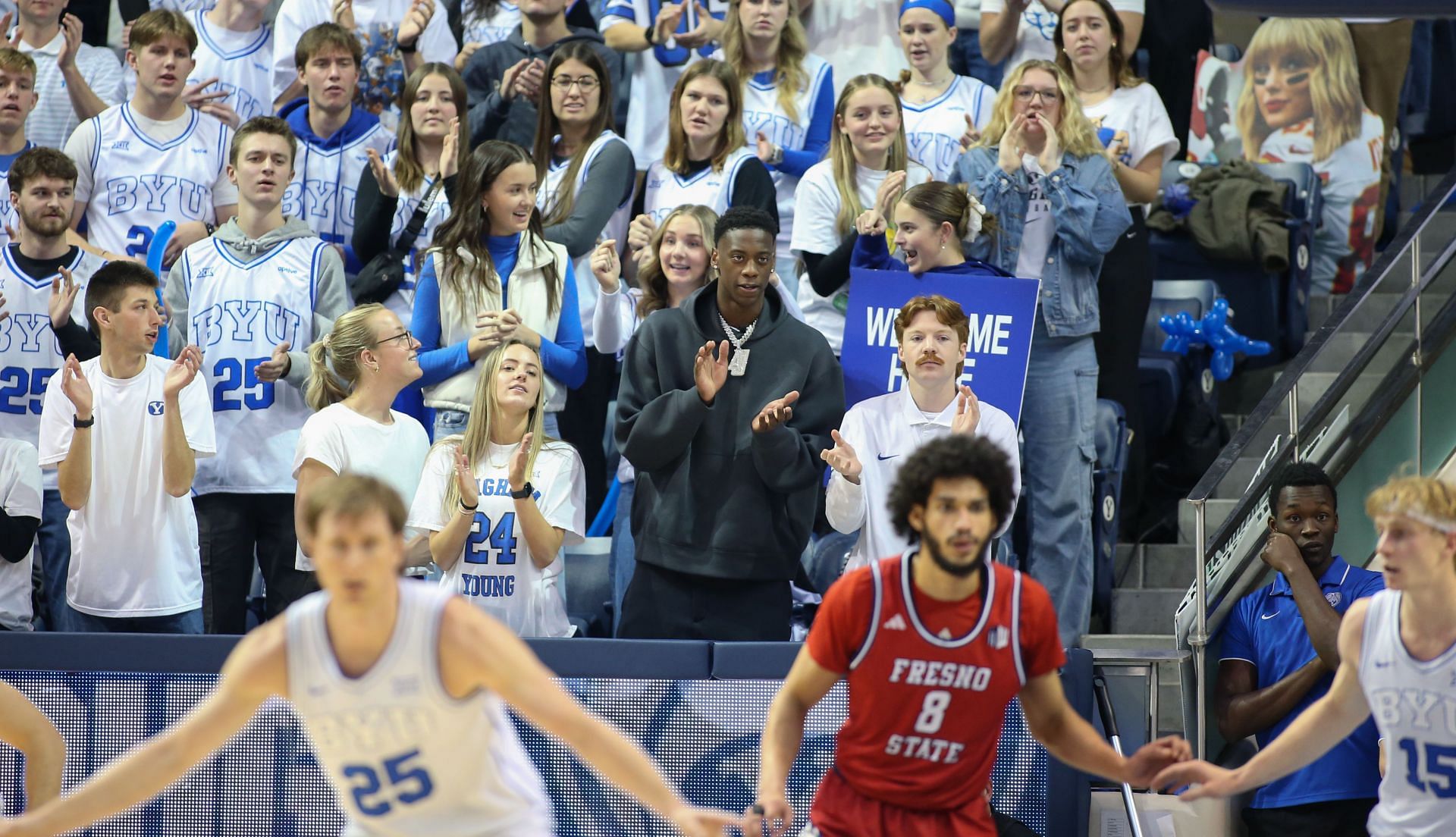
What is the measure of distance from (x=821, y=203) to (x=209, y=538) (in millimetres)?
3181

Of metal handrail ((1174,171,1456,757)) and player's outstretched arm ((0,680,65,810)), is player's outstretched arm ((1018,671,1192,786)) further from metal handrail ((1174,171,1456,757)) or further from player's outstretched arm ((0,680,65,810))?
player's outstretched arm ((0,680,65,810))

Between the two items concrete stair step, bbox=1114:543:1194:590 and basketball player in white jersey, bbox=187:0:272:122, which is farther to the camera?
basketball player in white jersey, bbox=187:0:272:122

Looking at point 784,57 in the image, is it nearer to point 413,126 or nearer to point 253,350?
point 413,126

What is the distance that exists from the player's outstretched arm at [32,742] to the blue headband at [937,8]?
5.63 meters

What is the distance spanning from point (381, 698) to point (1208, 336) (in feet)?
20.5

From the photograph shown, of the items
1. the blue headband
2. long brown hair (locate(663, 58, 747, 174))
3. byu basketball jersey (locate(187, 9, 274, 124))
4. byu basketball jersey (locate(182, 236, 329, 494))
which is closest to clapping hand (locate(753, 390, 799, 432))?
long brown hair (locate(663, 58, 747, 174))

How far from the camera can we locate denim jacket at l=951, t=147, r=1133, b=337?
8.12m

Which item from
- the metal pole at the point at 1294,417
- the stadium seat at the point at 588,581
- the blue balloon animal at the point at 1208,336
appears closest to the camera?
the metal pole at the point at 1294,417

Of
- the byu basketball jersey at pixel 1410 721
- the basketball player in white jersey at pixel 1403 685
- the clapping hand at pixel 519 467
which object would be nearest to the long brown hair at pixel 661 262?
the clapping hand at pixel 519 467

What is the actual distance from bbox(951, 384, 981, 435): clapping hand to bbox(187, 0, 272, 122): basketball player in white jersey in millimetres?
4965

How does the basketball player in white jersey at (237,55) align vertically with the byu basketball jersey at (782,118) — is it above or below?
above

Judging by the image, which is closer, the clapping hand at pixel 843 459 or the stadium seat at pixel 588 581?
the clapping hand at pixel 843 459

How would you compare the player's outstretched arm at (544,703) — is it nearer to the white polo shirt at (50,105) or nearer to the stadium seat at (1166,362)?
the stadium seat at (1166,362)

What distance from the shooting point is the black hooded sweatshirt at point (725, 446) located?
7.08m
